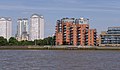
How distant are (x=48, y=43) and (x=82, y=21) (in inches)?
886

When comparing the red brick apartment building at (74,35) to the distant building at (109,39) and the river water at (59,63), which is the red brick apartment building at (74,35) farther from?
the river water at (59,63)

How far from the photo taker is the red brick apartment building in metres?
148

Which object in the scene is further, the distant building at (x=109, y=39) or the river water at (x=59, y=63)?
the distant building at (x=109, y=39)

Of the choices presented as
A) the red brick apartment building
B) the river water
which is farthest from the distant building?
the river water

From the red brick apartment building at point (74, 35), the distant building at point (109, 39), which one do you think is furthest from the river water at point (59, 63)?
the distant building at point (109, 39)

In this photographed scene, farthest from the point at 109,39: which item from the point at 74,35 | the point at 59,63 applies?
the point at 59,63

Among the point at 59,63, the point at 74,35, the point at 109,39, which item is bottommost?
the point at 59,63

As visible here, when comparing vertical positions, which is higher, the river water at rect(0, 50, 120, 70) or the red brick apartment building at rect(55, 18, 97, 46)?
the red brick apartment building at rect(55, 18, 97, 46)

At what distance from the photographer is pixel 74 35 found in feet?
486

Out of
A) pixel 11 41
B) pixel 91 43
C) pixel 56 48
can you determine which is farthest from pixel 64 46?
pixel 11 41

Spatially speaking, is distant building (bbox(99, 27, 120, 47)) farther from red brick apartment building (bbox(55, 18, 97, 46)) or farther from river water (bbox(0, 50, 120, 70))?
river water (bbox(0, 50, 120, 70))

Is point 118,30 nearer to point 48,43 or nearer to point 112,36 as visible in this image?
point 112,36

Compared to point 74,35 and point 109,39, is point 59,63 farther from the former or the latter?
point 109,39

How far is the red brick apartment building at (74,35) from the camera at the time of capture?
148 m
